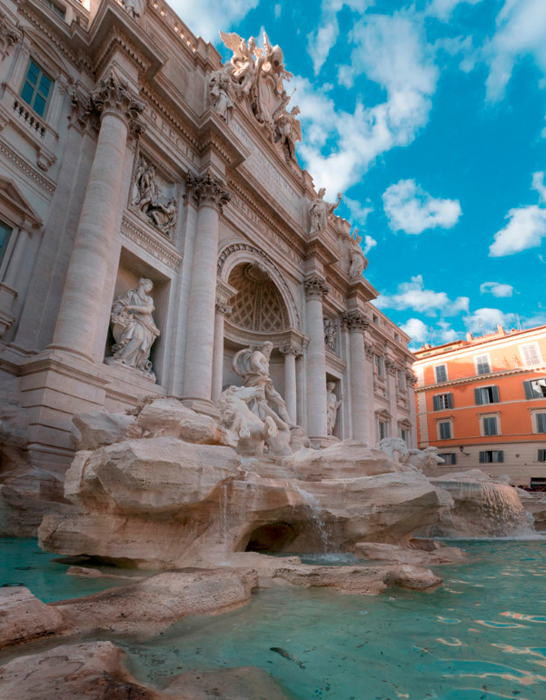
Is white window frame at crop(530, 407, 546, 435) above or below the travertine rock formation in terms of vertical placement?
above

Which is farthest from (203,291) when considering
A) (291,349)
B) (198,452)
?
(198,452)

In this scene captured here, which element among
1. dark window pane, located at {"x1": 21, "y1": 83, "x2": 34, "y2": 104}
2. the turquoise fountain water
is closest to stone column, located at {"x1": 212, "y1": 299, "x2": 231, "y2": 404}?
dark window pane, located at {"x1": 21, "y1": 83, "x2": 34, "y2": 104}

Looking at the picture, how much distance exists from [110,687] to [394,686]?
4.00ft

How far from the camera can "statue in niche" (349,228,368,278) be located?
20.6m

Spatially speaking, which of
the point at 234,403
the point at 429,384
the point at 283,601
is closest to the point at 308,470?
the point at 234,403

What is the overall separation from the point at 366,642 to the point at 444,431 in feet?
99.6

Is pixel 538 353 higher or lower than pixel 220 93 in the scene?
lower

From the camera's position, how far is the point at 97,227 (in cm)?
904

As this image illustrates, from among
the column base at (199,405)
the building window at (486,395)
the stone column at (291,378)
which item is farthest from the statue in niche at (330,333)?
the building window at (486,395)

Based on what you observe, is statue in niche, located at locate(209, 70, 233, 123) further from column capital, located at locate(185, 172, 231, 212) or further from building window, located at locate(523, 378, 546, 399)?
building window, located at locate(523, 378, 546, 399)

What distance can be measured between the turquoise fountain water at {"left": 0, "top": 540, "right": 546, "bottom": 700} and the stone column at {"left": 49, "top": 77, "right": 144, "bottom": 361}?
5.21 metres

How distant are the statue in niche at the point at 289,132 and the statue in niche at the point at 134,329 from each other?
11.0 m

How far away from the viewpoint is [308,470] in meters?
7.33

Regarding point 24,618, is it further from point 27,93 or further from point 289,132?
point 289,132
